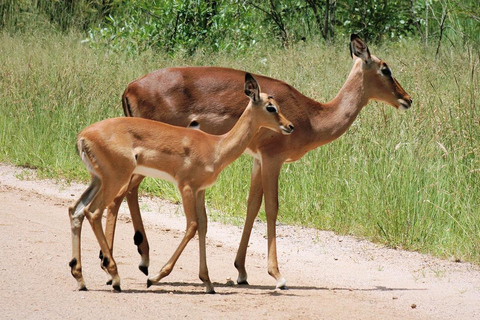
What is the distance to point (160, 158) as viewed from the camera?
6.54 meters

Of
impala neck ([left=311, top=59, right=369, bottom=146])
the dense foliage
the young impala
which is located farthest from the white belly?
the dense foliage

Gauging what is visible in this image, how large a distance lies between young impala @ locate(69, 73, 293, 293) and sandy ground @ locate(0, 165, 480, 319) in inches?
14.9

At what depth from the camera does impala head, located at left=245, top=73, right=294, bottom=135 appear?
267 inches

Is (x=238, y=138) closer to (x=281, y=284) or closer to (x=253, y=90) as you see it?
(x=253, y=90)

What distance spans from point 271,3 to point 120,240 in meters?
9.93

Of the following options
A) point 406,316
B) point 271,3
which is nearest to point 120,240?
point 406,316

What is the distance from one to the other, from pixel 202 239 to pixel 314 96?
4.46 meters

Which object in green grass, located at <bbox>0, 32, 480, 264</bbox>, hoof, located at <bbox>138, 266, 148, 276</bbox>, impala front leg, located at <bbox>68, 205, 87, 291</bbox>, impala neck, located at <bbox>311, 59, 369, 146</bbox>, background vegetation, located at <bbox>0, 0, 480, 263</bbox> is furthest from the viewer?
background vegetation, located at <bbox>0, 0, 480, 263</bbox>

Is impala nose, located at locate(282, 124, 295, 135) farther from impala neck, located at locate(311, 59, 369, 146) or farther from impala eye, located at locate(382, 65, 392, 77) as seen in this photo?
impala eye, located at locate(382, 65, 392, 77)

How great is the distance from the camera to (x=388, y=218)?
8422mm

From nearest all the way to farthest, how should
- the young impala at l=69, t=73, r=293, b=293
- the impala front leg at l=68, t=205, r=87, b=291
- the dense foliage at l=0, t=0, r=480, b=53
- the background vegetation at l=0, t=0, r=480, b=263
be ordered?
the impala front leg at l=68, t=205, r=87, b=291
the young impala at l=69, t=73, r=293, b=293
the background vegetation at l=0, t=0, r=480, b=263
the dense foliage at l=0, t=0, r=480, b=53

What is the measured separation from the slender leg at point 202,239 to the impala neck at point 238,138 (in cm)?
36

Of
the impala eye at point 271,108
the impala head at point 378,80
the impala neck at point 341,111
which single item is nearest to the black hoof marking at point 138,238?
the impala eye at point 271,108

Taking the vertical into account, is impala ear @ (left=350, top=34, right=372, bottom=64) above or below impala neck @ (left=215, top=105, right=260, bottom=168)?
above
